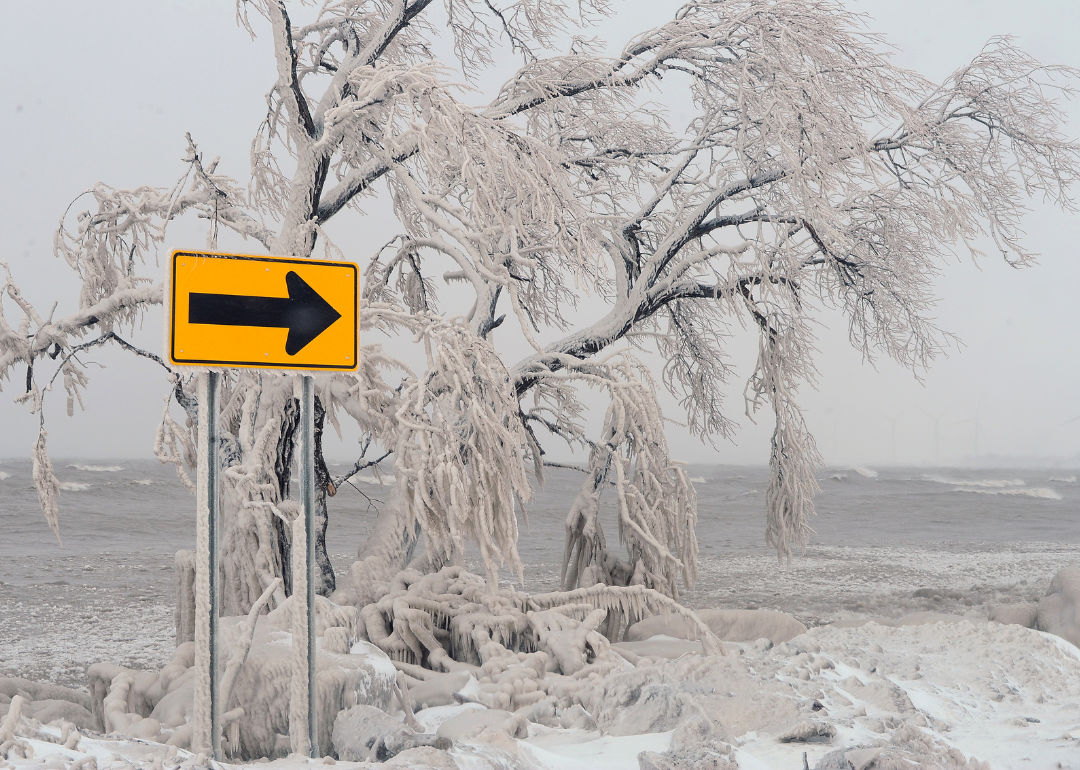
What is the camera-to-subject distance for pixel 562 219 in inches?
225

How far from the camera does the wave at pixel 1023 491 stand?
129ft

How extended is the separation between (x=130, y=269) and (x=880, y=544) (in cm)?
2048

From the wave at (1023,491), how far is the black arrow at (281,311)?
142ft

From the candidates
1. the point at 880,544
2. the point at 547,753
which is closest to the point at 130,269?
the point at 547,753

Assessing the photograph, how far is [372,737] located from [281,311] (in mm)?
1870

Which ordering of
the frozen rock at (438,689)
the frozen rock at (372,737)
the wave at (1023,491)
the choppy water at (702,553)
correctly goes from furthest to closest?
the wave at (1023,491), the choppy water at (702,553), the frozen rock at (438,689), the frozen rock at (372,737)

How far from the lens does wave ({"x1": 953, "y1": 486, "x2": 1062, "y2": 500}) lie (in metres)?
39.2

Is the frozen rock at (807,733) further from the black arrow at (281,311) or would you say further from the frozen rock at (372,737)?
the black arrow at (281,311)

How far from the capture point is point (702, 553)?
2002 cm

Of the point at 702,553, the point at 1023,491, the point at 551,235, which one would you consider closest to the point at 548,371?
the point at 551,235

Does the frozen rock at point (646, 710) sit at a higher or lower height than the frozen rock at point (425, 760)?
lower

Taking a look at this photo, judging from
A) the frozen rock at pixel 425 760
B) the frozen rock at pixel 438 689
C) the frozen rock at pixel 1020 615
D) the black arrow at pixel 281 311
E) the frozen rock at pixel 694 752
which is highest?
the black arrow at pixel 281 311

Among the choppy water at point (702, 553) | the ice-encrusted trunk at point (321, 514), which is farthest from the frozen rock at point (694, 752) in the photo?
the ice-encrusted trunk at point (321, 514)

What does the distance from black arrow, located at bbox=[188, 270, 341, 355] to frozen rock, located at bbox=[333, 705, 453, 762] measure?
160cm
